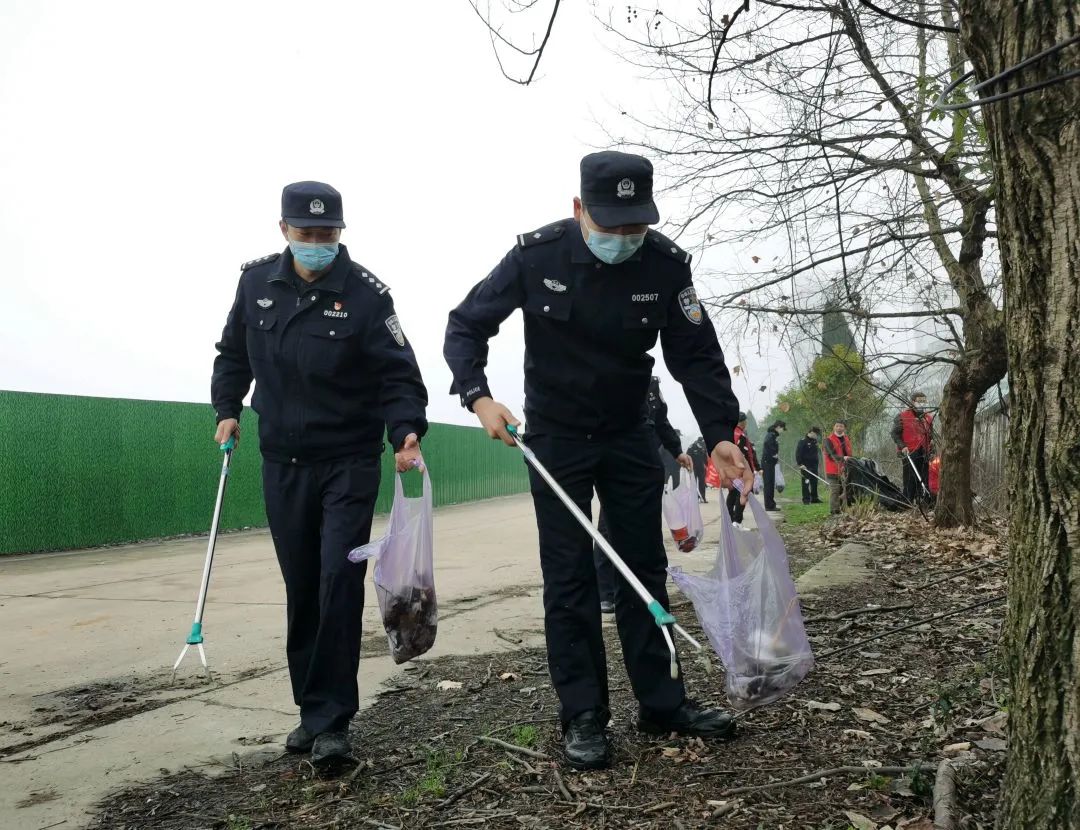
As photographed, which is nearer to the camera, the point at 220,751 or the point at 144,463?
the point at 220,751

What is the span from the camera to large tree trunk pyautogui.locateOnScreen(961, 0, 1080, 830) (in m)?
1.95

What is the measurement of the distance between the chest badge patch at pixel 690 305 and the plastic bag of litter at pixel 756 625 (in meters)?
0.77

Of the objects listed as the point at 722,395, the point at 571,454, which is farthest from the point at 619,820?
the point at 722,395

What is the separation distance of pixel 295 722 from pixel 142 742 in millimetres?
557

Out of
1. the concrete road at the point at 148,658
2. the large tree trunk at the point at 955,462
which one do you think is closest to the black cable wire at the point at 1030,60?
the concrete road at the point at 148,658

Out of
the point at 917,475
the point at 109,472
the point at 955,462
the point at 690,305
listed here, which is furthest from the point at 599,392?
the point at 109,472

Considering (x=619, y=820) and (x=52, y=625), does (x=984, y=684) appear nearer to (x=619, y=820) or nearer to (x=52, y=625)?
(x=619, y=820)

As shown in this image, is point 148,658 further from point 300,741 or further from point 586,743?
point 586,743

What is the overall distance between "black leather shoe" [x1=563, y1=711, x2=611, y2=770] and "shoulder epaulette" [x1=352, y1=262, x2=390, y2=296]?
169 centimetres

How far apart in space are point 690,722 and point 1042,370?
5.86 ft

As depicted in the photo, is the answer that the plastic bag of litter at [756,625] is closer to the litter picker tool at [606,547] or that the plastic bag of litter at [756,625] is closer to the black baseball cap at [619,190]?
the litter picker tool at [606,547]

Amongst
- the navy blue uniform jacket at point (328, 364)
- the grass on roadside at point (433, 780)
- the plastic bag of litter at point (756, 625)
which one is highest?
the navy blue uniform jacket at point (328, 364)

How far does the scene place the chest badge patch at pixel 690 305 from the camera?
3.55 metres

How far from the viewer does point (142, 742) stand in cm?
372
